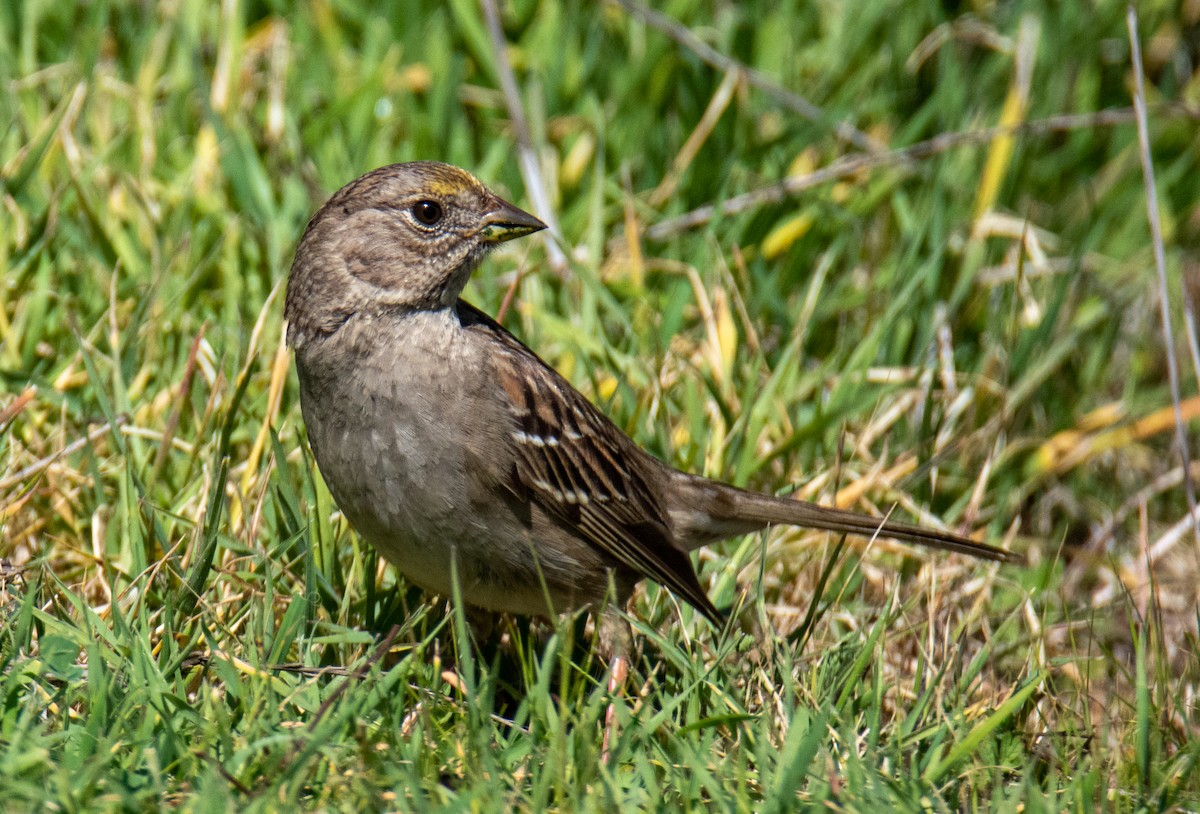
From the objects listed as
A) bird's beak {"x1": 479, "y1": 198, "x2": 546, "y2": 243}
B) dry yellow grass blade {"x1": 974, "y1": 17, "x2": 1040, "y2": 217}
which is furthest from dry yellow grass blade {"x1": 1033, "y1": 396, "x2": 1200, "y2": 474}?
bird's beak {"x1": 479, "y1": 198, "x2": 546, "y2": 243}

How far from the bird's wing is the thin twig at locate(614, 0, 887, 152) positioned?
2602mm

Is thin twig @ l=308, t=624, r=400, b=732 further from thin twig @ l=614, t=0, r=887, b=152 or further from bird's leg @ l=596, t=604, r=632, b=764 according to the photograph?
thin twig @ l=614, t=0, r=887, b=152

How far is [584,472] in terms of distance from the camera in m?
4.41

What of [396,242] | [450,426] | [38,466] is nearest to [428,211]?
[396,242]

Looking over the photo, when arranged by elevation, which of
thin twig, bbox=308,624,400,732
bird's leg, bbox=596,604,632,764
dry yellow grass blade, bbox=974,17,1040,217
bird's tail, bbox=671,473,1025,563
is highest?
dry yellow grass blade, bbox=974,17,1040,217

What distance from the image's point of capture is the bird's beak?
4.32m

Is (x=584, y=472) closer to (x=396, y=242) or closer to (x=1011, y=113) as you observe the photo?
(x=396, y=242)

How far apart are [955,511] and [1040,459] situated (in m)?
0.72

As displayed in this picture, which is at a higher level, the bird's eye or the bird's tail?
the bird's eye

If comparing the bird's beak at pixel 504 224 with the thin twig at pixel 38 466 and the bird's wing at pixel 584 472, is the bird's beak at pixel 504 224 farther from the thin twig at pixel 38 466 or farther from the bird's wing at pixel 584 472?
the thin twig at pixel 38 466

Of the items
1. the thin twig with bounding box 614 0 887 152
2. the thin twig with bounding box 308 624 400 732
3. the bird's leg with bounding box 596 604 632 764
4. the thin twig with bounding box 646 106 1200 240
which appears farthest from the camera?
the thin twig with bounding box 614 0 887 152

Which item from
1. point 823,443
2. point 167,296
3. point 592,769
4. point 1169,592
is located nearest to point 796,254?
point 823,443

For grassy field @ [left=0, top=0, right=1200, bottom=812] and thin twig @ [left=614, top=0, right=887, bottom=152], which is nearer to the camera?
grassy field @ [left=0, top=0, right=1200, bottom=812]

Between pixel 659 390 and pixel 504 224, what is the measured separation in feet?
3.30
